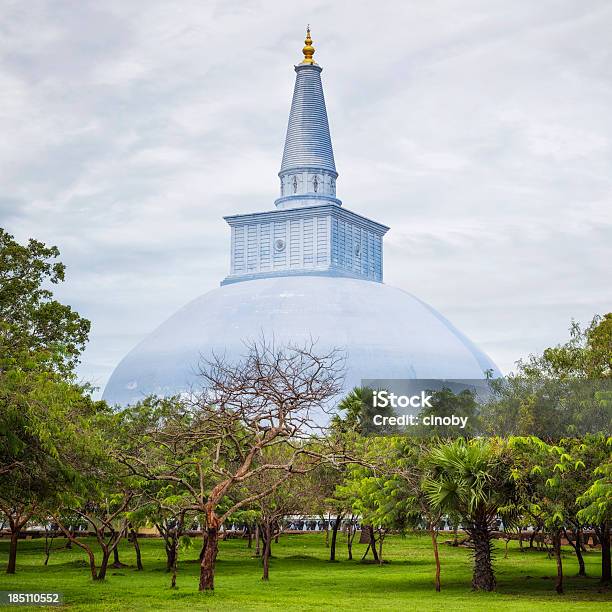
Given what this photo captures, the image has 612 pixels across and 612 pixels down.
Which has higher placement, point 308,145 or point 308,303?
point 308,145

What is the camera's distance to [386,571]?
3412 cm

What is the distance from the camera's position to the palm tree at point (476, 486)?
2545cm

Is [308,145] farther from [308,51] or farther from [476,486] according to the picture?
[476,486]

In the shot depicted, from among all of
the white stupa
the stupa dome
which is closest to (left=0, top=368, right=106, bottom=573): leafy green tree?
the stupa dome

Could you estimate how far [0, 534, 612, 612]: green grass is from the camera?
74.9 ft

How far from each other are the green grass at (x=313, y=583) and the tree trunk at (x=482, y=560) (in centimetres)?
42

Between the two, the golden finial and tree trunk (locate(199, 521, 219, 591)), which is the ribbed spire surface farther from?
tree trunk (locate(199, 521, 219, 591))

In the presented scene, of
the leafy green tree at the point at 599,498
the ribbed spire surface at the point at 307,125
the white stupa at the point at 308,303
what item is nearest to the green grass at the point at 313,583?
the leafy green tree at the point at 599,498

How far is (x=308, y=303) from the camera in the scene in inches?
2793

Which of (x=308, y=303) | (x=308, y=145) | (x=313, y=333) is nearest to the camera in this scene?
(x=313, y=333)

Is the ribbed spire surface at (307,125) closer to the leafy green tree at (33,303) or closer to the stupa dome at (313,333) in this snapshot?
the stupa dome at (313,333)

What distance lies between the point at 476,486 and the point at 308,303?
46.0 m

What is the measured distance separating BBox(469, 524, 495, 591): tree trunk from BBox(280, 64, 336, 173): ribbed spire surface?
2065 inches

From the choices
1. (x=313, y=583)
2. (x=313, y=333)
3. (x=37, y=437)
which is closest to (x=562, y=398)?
(x=313, y=583)
